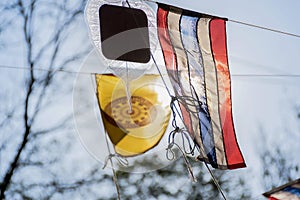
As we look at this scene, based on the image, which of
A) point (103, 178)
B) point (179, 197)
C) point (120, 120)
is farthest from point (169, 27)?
point (179, 197)

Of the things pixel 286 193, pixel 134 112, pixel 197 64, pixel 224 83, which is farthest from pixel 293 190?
pixel 134 112

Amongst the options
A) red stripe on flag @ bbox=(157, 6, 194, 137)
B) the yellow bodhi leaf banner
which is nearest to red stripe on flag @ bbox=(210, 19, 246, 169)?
red stripe on flag @ bbox=(157, 6, 194, 137)

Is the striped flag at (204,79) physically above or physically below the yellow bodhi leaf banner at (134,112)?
above

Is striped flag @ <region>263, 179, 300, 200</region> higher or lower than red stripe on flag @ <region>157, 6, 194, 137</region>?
lower

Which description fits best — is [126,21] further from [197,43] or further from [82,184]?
[82,184]

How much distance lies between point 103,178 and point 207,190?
156 cm

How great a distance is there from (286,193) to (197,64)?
0.87 metres

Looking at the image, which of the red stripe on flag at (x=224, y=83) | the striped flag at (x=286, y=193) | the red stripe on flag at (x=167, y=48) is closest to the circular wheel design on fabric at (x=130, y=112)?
the red stripe on flag at (x=167, y=48)

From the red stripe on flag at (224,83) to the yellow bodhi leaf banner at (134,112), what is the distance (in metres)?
0.34

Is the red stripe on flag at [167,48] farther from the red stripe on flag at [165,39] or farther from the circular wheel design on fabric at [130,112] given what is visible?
the circular wheel design on fabric at [130,112]

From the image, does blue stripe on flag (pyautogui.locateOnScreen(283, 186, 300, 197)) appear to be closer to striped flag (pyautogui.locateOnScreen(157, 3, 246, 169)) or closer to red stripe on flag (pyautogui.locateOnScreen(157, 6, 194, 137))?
striped flag (pyautogui.locateOnScreen(157, 3, 246, 169))

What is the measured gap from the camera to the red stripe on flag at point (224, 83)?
2.10 m

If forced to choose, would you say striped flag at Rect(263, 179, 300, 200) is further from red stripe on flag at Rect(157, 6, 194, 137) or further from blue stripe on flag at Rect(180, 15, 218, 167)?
red stripe on flag at Rect(157, 6, 194, 137)

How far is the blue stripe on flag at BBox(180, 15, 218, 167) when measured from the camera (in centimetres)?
210
